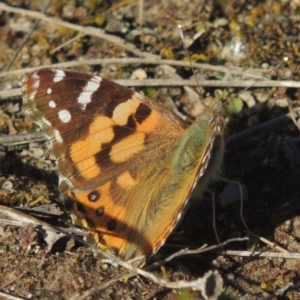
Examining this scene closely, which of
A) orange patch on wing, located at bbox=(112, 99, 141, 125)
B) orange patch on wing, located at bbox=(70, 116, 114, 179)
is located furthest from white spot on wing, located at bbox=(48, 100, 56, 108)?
orange patch on wing, located at bbox=(112, 99, 141, 125)

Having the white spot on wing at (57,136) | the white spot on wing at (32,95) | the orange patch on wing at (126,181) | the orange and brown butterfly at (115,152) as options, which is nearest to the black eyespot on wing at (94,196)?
the orange and brown butterfly at (115,152)

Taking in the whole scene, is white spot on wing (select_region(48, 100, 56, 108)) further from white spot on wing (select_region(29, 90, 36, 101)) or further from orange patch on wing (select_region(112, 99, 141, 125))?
orange patch on wing (select_region(112, 99, 141, 125))

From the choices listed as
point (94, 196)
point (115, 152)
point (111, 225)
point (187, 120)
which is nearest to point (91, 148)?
point (115, 152)

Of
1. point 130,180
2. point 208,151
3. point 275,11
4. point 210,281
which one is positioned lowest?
point 210,281

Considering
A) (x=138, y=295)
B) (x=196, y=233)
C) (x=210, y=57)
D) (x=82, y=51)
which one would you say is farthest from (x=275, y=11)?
(x=138, y=295)

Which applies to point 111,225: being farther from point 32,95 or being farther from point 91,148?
point 32,95

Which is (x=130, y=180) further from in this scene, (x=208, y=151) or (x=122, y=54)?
(x=122, y=54)

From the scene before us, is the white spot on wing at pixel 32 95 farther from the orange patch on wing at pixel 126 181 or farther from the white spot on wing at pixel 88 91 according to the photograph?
the orange patch on wing at pixel 126 181
